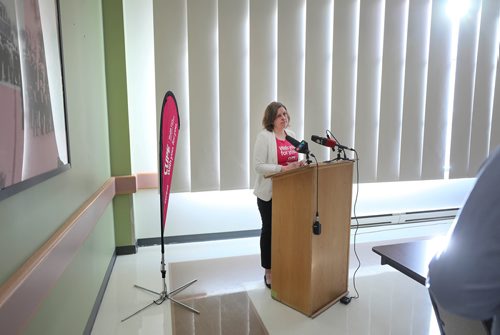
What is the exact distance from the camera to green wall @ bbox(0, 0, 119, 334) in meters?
1.18

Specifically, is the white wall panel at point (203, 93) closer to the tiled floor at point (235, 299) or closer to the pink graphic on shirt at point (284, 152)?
the tiled floor at point (235, 299)

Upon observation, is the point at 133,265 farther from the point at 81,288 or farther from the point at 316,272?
the point at 316,272

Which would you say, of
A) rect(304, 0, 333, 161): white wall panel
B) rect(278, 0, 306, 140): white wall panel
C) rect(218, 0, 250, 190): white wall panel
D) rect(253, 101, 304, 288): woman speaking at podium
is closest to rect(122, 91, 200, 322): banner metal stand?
rect(253, 101, 304, 288): woman speaking at podium

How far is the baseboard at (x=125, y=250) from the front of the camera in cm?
327

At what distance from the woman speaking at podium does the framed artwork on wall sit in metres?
1.25

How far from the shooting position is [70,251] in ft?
5.27

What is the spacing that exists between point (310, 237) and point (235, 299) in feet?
2.61

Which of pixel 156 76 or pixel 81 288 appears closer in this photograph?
pixel 81 288

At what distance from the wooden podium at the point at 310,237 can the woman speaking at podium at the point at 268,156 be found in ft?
0.58

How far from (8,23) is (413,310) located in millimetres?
2626

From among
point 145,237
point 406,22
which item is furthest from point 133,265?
point 406,22

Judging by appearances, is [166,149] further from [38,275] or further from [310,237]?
[38,275]

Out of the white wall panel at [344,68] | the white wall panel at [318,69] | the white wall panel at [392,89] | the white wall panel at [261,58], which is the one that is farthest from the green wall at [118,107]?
the white wall panel at [392,89]

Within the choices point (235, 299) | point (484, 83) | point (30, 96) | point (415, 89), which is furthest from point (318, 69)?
point (30, 96)
